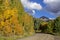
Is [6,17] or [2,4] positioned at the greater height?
[2,4]

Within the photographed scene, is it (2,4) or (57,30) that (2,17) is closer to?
(2,4)

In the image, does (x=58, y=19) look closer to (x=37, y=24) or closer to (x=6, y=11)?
(x=6, y=11)

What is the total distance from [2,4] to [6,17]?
372 cm

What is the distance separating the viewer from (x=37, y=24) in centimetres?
19925

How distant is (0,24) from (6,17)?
4257 millimetres

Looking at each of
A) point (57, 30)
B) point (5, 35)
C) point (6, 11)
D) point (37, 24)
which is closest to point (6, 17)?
point (6, 11)

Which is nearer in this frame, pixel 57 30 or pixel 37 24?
pixel 57 30

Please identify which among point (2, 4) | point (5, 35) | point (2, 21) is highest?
point (2, 4)

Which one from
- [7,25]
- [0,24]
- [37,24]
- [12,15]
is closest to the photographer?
[0,24]

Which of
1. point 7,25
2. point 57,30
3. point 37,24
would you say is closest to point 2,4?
point 7,25

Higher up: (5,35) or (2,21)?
(2,21)

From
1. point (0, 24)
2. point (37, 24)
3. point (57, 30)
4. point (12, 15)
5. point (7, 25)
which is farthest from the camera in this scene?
point (37, 24)

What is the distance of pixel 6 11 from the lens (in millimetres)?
53719

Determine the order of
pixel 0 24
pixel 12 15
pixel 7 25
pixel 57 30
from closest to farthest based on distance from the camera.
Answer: pixel 0 24 < pixel 7 25 < pixel 12 15 < pixel 57 30
